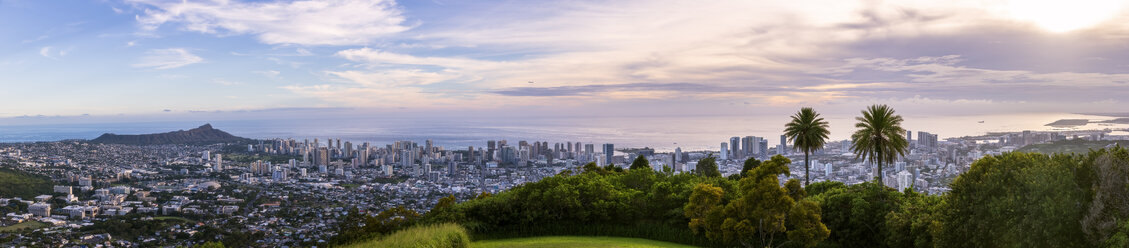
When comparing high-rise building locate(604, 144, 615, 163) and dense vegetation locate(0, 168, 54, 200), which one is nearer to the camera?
dense vegetation locate(0, 168, 54, 200)

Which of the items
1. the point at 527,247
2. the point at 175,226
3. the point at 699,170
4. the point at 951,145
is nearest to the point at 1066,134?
the point at 951,145

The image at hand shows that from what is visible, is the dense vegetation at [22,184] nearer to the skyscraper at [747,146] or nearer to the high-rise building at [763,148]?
the high-rise building at [763,148]

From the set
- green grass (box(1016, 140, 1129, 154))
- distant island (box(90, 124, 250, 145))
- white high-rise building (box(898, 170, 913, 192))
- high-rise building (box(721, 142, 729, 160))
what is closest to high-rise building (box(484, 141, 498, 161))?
high-rise building (box(721, 142, 729, 160))

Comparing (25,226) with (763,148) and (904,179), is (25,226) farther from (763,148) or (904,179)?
(763,148)

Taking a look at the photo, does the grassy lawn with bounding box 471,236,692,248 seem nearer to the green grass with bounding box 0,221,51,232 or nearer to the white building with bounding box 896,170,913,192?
the white building with bounding box 896,170,913,192

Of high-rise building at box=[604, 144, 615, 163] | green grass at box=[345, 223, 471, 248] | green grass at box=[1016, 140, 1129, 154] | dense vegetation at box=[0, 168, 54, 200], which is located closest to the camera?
green grass at box=[345, 223, 471, 248]

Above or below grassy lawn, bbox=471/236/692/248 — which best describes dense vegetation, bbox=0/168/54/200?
below

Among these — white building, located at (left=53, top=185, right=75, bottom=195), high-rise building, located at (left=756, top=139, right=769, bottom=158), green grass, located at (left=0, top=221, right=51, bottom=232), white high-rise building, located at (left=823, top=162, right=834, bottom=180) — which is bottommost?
green grass, located at (left=0, top=221, right=51, bottom=232)

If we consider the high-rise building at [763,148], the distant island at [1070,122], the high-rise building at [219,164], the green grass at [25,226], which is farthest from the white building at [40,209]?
the distant island at [1070,122]
